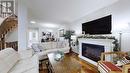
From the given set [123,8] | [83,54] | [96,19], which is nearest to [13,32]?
[83,54]

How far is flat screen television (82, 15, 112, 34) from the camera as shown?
4.10m

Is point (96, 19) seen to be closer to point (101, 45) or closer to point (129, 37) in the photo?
point (101, 45)

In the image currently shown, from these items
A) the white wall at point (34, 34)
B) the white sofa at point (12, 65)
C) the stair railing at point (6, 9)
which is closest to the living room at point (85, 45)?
the white sofa at point (12, 65)

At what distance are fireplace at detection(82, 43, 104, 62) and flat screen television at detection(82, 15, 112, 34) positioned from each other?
0.63 m

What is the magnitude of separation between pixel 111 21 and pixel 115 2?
63 cm

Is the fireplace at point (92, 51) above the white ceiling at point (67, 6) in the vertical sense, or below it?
below

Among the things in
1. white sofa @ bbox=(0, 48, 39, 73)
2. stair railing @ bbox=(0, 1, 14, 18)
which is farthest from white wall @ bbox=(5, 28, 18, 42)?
white sofa @ bbox=(0, 48, 39, 73)

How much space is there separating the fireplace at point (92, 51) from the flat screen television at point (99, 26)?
0.63 meters

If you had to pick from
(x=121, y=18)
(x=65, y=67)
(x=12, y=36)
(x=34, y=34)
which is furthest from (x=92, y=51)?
(x=34, y=34)

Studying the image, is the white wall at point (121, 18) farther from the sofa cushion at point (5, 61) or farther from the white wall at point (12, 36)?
the white wall at point (12, 36)

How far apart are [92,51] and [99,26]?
3.46ft

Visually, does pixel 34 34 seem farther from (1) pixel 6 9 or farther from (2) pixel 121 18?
(2) pixel 121 18

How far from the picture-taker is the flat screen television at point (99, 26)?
4102 millimetres

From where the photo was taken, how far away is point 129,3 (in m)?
3.24
